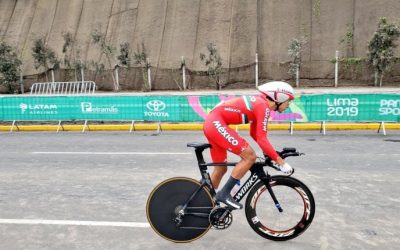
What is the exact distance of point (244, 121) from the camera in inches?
166

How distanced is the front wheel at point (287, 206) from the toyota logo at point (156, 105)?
970cm

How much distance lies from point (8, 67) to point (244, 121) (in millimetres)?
25508

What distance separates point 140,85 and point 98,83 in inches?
126

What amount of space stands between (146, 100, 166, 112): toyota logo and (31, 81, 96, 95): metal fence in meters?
12.2

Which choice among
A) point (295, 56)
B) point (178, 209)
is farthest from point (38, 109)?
point (295, 56)

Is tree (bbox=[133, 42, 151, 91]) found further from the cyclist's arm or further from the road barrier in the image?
the cyclist's arm

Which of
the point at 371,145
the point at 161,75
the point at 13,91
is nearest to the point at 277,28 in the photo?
the point at 161,75

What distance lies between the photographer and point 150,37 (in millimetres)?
27703

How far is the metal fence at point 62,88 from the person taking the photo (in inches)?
992

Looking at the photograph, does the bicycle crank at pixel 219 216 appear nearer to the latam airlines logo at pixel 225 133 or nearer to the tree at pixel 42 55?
the latam airlines logo at pixel 225 133

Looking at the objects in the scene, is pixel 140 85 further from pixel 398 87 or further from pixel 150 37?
pixel 398 87

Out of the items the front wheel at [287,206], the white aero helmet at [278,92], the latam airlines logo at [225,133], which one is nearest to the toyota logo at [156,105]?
the front wheel at [287,206]

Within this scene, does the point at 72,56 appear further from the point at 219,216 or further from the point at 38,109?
the point at 219,216

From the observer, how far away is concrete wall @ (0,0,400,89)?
24.6m
